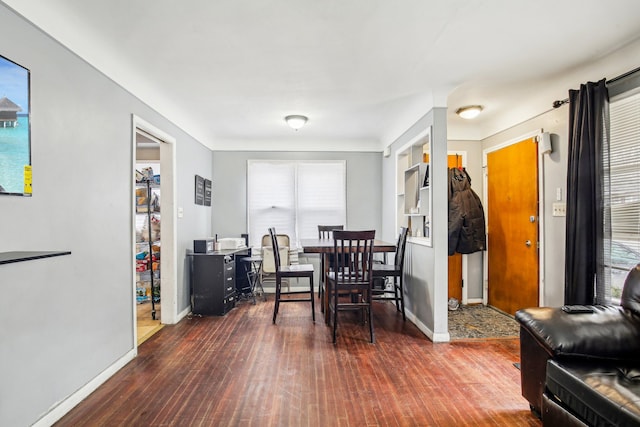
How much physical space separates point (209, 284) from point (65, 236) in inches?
84.9

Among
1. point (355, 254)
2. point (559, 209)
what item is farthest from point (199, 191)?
point (559, 209)

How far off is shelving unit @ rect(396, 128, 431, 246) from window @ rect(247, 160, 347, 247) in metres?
1.20

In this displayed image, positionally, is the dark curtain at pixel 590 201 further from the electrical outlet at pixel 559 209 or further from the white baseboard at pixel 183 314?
the white baseboard at pixel 183 314

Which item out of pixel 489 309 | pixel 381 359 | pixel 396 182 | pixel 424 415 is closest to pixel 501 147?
pixel 396 182

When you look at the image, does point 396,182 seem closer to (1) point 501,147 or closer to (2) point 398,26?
(1) point 501,147

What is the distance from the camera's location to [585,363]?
1.63m

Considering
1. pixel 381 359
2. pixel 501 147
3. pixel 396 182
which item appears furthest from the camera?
pixel 396 182

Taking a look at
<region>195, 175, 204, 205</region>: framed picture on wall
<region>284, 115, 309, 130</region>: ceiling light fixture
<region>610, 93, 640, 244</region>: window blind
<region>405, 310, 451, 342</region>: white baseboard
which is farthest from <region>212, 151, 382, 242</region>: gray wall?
<region>610, 93, 640, 244</region>: window blind

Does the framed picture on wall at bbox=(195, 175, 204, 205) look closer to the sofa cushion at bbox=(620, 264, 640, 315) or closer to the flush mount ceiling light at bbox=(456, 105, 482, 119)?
the flush mount ceiling light at bbox=(456, 105, 482, 119)

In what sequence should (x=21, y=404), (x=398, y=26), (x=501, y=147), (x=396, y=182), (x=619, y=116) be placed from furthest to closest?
(x=396, y=182)
(x=501, y=147)
(x=619, y=116)
(x=398, y=26)
(x=21, y=404)

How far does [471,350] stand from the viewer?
3.02 metres

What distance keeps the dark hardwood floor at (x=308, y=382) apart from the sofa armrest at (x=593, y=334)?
1.99 ft

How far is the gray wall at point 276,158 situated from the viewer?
17.9 feet

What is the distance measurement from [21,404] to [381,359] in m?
2.38
